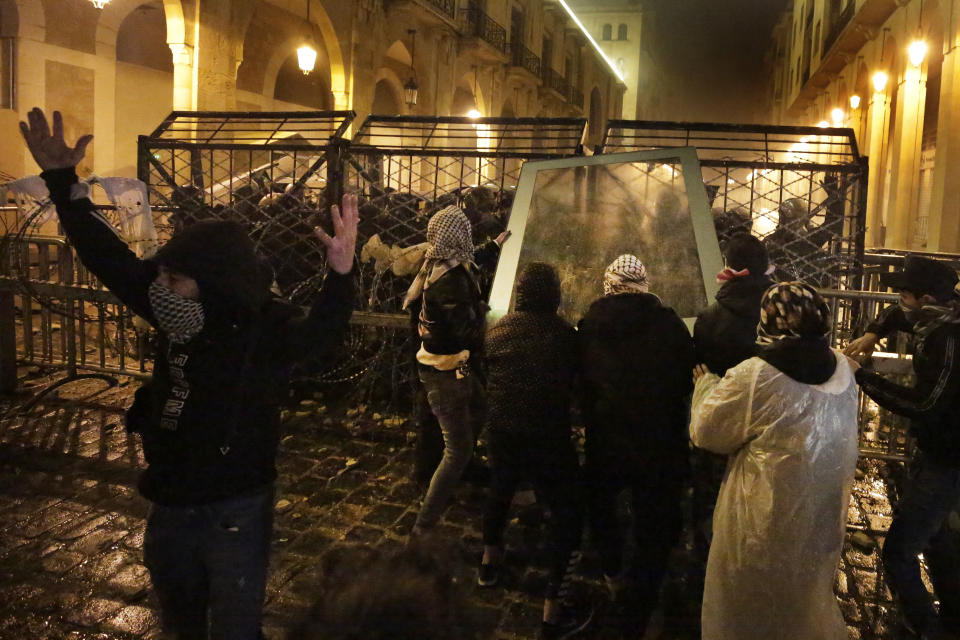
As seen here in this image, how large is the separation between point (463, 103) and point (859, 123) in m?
16.2

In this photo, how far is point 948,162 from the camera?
596 inches

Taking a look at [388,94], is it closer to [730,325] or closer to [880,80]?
[880,80]

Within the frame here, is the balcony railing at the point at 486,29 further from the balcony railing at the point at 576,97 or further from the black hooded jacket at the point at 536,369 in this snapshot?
the black hooded jacket at the point at 536,369

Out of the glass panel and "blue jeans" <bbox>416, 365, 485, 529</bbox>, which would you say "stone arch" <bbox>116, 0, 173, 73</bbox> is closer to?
the glass panel

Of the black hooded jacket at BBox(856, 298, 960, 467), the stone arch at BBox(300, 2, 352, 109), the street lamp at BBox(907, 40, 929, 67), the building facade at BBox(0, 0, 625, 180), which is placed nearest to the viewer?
the black hooded jacket at BBox(856, 298, 960, 467)

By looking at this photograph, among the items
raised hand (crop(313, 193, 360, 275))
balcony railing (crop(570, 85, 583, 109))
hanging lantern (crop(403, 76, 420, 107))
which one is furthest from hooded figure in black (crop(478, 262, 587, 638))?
balcony railing (crop(570, 85, 583, 109))

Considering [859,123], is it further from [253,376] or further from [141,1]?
[253,376]

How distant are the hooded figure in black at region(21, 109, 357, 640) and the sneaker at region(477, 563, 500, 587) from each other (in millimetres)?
1822

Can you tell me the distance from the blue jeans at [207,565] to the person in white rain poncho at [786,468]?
6.00ft

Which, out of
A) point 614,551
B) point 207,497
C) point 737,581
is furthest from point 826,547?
point 207,497

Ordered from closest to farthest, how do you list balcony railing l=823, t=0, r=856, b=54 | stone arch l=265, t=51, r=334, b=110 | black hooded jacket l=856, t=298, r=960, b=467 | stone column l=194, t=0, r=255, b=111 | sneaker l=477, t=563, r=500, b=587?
black hooded jacket l=856, t=298, r=960, b=467 < sneaker l=477, t=563, r=500, b=587 < stone column l=194, t=0, r=255, b=111 < stone arch l=265, t=51, r=334, b=110 < balcony railing l=823, t=0, r=856, b=54

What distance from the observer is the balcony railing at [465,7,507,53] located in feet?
86.2

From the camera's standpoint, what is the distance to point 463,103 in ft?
108

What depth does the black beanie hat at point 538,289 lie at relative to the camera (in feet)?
12.2
